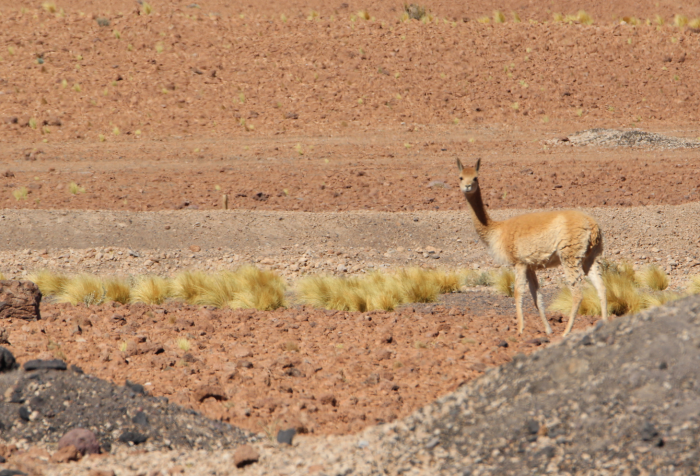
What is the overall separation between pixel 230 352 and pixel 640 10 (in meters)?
49.2

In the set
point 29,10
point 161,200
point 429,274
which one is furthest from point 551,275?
point 29,10

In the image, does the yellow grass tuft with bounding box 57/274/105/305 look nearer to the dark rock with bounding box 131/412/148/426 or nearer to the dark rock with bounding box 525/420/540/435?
the dark rock with bounding box 131/412/148/426

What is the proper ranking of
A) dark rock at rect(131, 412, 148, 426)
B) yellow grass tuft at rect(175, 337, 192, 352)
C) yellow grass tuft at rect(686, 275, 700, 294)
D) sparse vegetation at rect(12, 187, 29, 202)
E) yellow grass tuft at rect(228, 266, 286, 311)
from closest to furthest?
dark rock at rect(131, 412, 148, 426), yellow grass tuft at rect(175, 337, 192, 352), yellow grass tuft at rect(228, 266, 286, 311), yellow grass tuft at rect(686, 275, 700, 294), sparse vegetation at rect(12, 187, 29, 202)

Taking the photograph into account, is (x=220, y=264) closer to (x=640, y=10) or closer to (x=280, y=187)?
(x=280, y=187)

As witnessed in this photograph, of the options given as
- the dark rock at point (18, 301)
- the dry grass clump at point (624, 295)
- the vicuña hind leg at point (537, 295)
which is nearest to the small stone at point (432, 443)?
the vicuña hind leg at point (537, 295)

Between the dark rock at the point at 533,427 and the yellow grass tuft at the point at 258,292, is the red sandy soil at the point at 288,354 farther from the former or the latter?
the dark rock at the point at 533,427

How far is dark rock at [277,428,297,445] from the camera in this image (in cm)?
562

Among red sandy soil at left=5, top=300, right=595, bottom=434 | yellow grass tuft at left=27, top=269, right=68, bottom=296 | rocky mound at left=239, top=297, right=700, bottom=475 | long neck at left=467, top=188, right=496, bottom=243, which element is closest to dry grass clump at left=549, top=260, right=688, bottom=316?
red sandy soil at left=5, top=300, right=595, bottom=434

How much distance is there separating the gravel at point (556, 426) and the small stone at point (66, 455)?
0.35ft

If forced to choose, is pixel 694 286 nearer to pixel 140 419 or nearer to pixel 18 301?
pixel 140 419

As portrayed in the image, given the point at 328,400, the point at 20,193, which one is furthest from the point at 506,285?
the point at 20,193

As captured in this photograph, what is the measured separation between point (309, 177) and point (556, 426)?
60.8ft

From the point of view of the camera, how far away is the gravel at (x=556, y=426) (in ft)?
15.6

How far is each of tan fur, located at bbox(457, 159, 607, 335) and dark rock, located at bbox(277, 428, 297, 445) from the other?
3.54 meters
